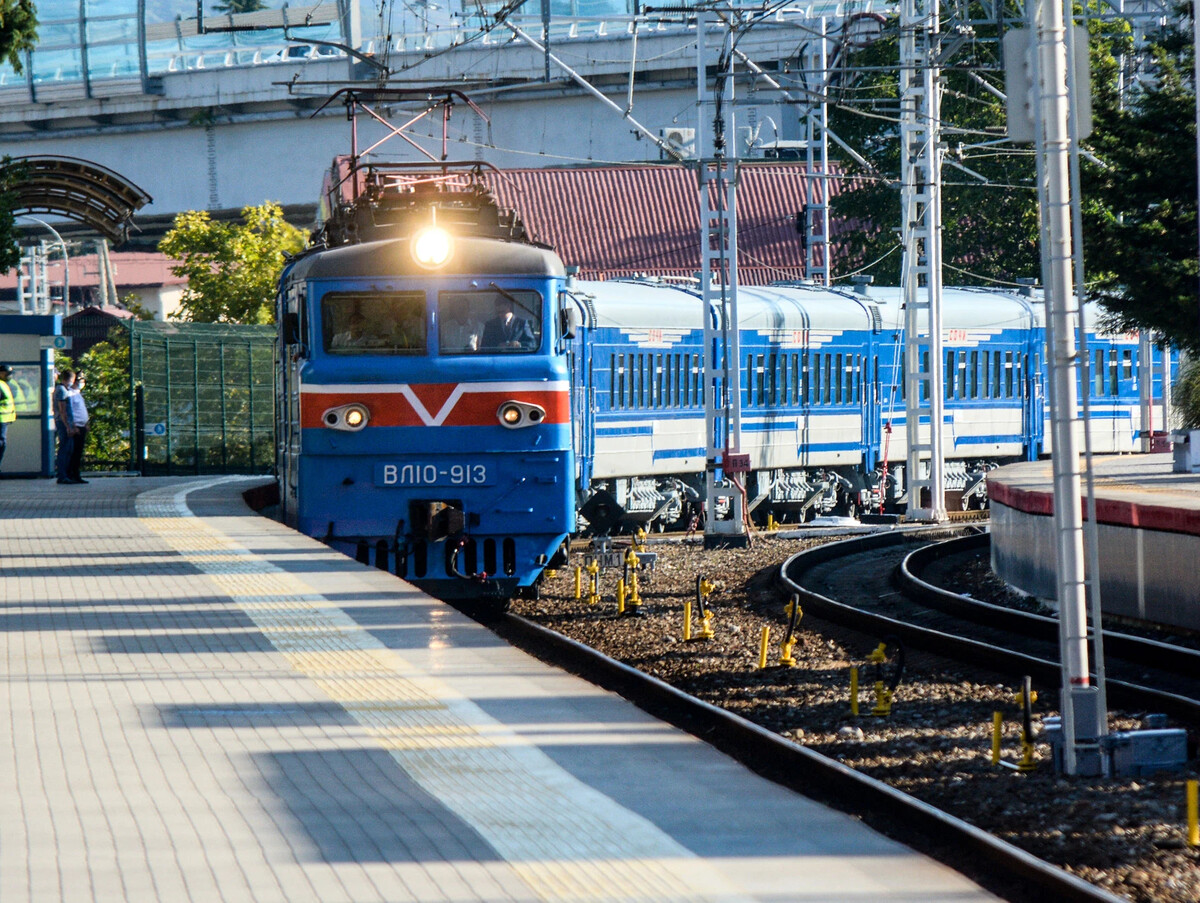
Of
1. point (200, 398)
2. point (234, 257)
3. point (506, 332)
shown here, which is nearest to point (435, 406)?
point (506, 332)

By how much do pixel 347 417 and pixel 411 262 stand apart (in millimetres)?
1360

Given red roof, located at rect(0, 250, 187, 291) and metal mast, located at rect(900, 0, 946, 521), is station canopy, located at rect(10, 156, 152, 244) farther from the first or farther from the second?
red roof, located at rect(0, 250, 187, 291)

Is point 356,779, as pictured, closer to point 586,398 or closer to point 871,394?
point 586,398

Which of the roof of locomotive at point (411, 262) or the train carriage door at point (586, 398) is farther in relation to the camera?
the train carriage door at point (586, 398)

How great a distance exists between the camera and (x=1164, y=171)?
58.3 ft

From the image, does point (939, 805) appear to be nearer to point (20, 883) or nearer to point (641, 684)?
point (641, 684)

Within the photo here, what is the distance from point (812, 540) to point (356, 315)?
33.3 ft

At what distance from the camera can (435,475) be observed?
13.5m

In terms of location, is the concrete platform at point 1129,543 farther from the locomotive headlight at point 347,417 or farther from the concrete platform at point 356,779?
the locomotive headlight at point 347,417

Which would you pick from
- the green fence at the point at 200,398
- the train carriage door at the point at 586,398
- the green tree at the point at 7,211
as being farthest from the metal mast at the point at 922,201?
the green tree at the point at 7,211

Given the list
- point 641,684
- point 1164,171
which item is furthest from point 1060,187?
point 1164,171

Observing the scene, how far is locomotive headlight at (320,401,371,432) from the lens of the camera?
44.3 ft

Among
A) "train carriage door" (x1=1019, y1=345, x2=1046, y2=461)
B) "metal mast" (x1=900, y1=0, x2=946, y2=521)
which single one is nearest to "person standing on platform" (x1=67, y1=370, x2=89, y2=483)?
"metal mast" (x1=900, y1=0, x2=946, y2=521)

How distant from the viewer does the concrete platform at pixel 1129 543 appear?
12.0 meters
